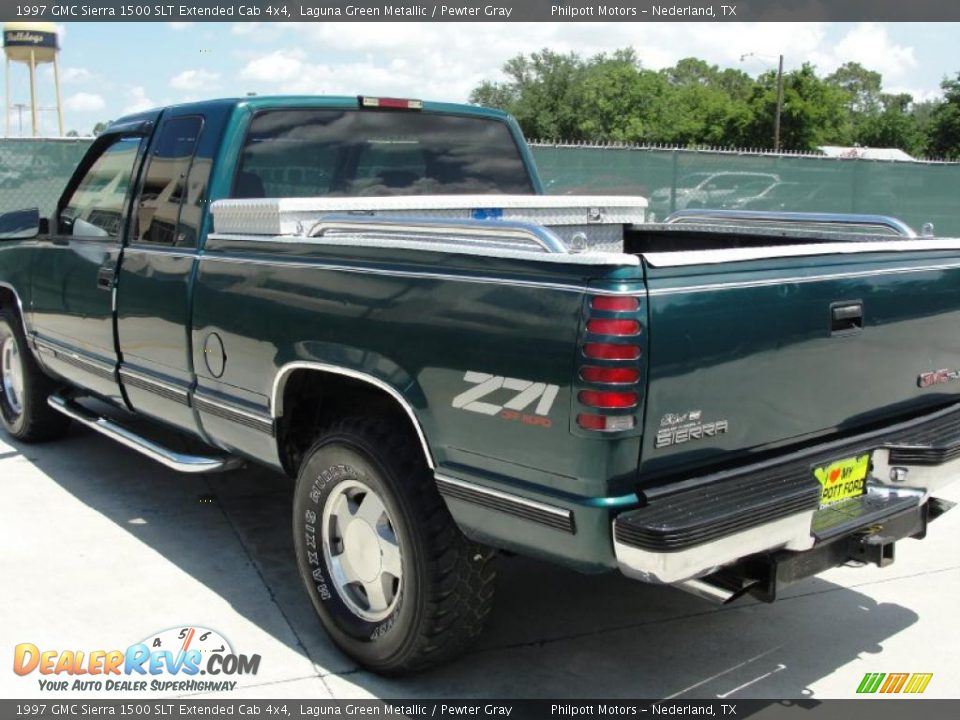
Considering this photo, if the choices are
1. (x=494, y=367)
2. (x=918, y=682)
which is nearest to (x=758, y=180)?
(x=918, y=682)

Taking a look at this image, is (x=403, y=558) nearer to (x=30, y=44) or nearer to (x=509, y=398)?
(x=509, y=398)

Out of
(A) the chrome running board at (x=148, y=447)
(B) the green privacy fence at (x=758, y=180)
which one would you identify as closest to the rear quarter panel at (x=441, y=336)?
(A) the chrome running board at (x=148, y=447)

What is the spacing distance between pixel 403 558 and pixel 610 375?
1.06 m

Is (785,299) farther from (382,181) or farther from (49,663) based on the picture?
(49,663)

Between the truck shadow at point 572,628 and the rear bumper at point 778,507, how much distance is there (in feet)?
2.23

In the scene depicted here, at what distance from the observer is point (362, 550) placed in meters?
3.59

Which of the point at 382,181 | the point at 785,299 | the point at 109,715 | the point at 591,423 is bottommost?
the point at 109,715

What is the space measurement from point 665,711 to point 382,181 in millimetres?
2863

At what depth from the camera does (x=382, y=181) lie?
5027mm

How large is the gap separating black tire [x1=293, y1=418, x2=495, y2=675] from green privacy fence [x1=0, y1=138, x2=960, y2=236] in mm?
10686

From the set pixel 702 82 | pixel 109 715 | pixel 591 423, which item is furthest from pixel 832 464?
pixel 702 82

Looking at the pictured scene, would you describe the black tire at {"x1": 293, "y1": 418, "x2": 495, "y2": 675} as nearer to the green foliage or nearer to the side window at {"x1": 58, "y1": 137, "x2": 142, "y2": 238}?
the side window at {"x1": 58, "y1": 137, "x2": 142, "y2": 238}

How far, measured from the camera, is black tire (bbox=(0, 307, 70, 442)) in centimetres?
624

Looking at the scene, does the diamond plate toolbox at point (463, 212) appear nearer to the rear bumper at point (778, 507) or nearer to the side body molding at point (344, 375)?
the side body molding at point (344, 375)
